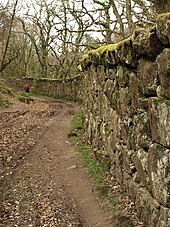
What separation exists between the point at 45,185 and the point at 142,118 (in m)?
3.14

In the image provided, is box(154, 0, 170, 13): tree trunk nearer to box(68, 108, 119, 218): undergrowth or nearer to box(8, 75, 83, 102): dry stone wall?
box(68, 108, 119, 218): undergrowth

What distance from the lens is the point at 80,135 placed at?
12430mm

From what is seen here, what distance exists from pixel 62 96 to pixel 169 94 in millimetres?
25713

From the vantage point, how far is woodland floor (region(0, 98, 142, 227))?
5601 mm

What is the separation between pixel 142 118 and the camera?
4.88 meters

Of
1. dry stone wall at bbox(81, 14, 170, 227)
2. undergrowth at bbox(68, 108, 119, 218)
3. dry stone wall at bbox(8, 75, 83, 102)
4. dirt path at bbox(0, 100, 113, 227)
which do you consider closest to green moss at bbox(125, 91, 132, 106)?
dry stone wall at bbox(81, 14, 170, 227)

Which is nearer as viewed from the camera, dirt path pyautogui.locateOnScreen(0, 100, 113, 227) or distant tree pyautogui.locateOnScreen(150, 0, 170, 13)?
dirt path pyautogui.locateOnScreen(0, 100, 113, 227)

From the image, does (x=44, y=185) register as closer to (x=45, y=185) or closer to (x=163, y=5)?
(x=45, y=185)

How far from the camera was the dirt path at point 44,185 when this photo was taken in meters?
5.61

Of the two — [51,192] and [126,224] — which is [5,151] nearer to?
[51,192]

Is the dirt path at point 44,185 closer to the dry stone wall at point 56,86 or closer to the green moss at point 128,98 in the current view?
the green moss at point 128,98

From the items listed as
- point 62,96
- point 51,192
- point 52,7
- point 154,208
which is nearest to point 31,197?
point 51,192

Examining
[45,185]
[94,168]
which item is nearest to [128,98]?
[45,185]

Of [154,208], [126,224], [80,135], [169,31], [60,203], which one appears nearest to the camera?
[169,31]
